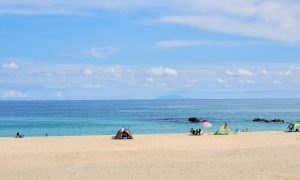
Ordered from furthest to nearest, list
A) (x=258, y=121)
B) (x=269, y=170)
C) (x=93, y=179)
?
1. (x=258, y=121)
2. (x=269, y=170)
3. (x=93, y=179)

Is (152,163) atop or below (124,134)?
below

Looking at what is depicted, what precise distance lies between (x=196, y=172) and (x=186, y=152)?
6377 mm

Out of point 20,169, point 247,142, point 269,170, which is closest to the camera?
point 269,170

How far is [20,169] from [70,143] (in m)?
11.9

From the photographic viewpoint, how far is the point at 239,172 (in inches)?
722

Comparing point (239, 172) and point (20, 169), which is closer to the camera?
point (239, 172)

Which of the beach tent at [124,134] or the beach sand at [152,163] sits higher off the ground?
the beach tent at [124,134]

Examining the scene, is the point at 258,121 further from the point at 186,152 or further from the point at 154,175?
the point at 154,175

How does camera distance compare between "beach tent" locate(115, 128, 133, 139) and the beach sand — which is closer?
the beach sand

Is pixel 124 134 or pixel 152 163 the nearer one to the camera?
pixel 152 163

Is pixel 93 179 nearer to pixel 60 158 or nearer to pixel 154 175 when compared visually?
pixel 154 175

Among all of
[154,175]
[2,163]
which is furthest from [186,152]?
[2,163]

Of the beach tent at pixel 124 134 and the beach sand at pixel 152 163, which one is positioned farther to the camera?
the beach tent at pixel 124 134

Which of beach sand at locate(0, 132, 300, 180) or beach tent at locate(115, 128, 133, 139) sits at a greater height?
beach tent at locate(115, 128, 133, 139)
